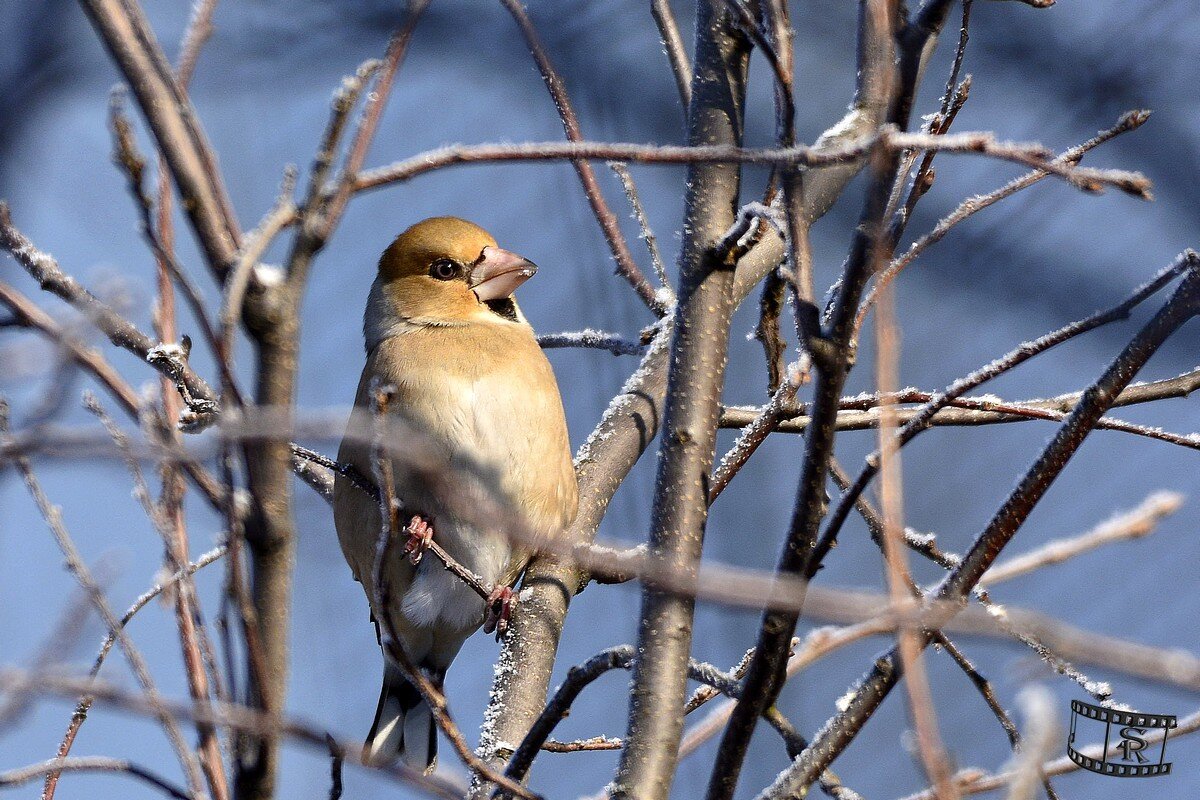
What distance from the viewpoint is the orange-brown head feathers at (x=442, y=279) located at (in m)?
3.25

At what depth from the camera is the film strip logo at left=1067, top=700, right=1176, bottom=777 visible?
1.58m

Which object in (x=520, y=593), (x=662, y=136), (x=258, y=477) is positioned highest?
(x=662, y=136)

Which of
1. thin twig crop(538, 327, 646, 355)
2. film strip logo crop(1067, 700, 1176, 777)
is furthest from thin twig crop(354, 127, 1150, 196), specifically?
thin twig crop(538, 327, 646, 355)

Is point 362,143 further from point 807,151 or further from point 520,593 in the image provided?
point 520,593

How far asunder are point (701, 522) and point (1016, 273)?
3.40m

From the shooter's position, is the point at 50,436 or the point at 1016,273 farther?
the point at 1016,273

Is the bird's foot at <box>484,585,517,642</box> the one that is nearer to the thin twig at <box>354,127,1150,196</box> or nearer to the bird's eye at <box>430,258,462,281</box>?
the bird's eye at <box>430,258,462,281</box>

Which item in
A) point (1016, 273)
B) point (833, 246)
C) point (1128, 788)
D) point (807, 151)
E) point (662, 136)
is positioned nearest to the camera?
point (807, 151)

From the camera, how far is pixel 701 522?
5.31 feet

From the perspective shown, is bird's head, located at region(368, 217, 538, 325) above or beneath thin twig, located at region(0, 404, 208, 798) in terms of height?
above

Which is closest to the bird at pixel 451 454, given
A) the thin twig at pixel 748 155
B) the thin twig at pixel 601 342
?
the thin twig at pixel 601 342

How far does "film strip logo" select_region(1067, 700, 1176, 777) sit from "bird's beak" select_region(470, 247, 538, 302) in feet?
6.34

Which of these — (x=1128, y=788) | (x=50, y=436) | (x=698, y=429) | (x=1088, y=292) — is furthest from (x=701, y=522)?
(x=1128, y=788)

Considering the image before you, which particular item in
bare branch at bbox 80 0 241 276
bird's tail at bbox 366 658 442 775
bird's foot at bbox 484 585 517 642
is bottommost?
bare branch at bbox 80 0 241 276
